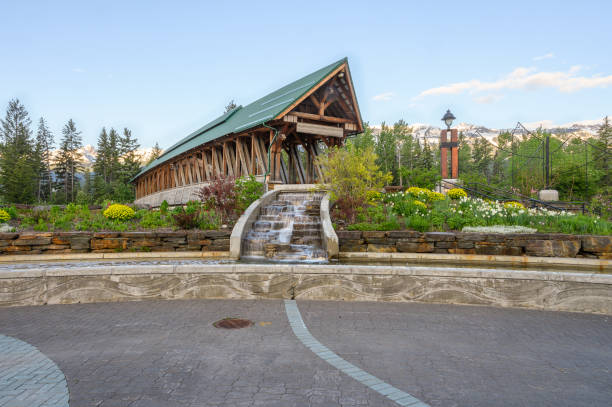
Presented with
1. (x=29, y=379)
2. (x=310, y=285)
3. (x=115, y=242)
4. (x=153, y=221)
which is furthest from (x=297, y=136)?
(x=29, y=379)

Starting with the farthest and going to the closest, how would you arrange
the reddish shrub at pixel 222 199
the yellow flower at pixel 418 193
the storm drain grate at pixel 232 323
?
the yellow flower at pixel 418 193 < the reddish shrub at pixel 222 199 < the storm drain grate at pixel 232 323

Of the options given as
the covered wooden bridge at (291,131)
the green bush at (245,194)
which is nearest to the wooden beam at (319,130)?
the covered wooden bridge at (291,131)

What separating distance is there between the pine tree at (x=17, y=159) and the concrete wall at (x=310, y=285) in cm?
6028

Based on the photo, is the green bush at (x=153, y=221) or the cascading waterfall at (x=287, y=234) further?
the green bush at (x=153, y=221)

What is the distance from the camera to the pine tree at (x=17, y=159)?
53.9 metres

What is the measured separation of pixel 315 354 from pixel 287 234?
7.98 meters

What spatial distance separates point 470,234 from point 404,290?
570 centimetres

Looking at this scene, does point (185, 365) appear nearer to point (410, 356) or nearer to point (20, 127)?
point (410, 356)

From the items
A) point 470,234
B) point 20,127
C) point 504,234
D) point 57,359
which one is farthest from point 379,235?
point 20,127

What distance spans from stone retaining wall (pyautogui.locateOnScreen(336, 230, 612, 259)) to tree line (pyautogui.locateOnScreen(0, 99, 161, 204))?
50197mm

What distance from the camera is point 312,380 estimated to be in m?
3.29

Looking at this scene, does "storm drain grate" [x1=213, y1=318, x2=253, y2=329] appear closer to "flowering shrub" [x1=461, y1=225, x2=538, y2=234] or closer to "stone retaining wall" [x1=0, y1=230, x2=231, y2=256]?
"stone retaining wall" [x1=0, y1=230, x2=231, y2=256]

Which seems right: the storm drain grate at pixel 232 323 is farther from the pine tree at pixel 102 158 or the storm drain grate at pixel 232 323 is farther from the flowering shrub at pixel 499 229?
the pine tree at pixel 102 158

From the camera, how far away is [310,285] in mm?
6293
